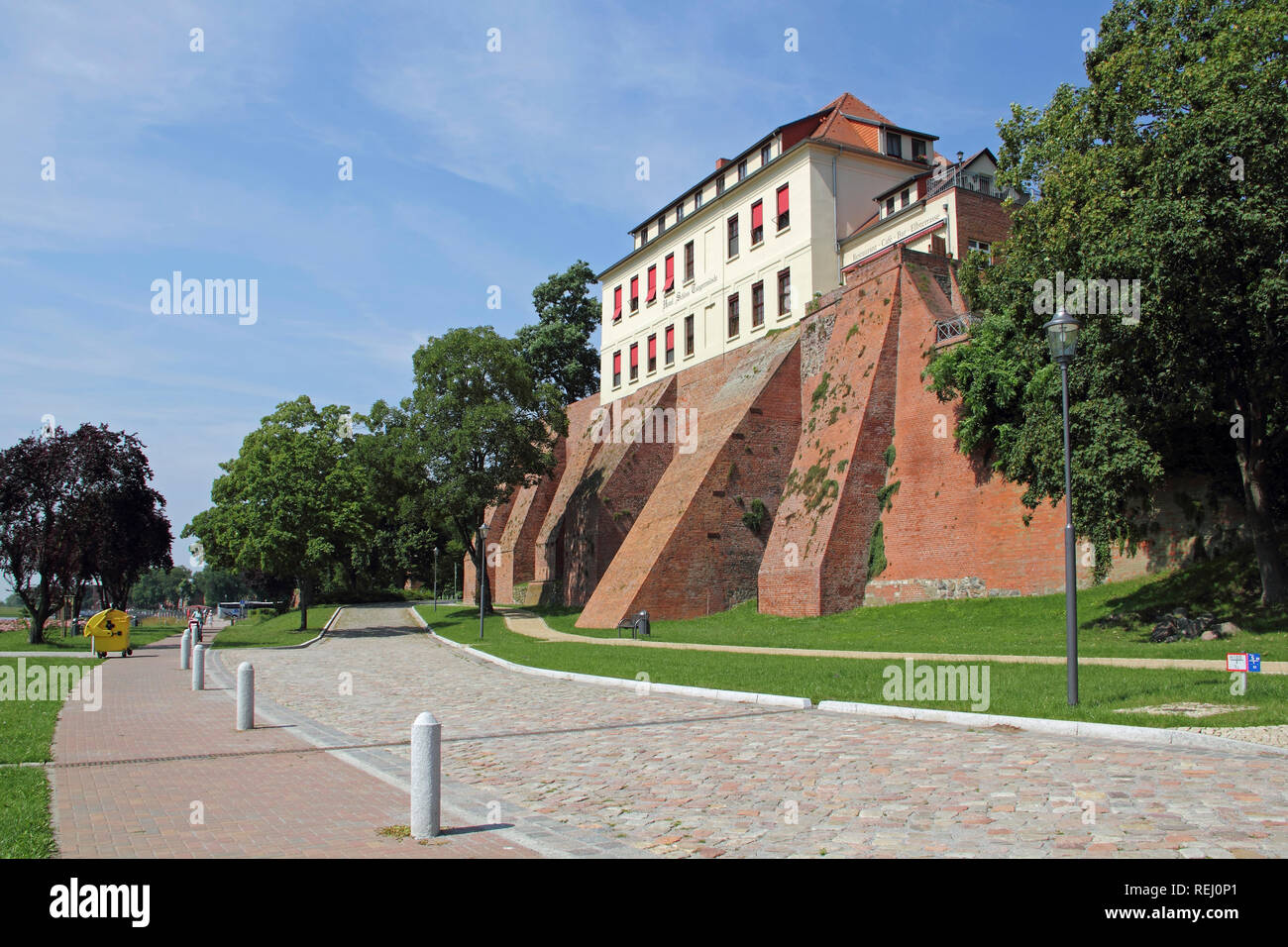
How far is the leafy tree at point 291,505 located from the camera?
35094 millimetres

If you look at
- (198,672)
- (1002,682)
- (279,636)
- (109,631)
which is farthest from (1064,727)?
(279,636)

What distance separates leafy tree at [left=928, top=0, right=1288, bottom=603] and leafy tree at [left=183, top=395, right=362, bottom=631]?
2690cm

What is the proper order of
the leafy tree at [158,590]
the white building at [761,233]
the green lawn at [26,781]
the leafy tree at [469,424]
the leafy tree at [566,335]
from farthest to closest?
the leafy tree at [158,590]
the leafy tree at [566,335]
the leafy tree at [469,424]
the white building at [761,233]
the green lawn at [26,781]

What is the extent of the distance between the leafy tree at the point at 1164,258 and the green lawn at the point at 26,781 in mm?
15840

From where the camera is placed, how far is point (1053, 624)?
18906 mm

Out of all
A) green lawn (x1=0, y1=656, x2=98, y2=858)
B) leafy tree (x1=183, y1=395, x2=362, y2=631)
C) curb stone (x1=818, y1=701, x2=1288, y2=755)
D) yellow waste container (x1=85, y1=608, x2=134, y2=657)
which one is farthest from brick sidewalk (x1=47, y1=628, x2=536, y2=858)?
leafy tree (x1=183, y1=395, x2=362, y2=631)

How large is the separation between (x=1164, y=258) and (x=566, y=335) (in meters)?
49.9

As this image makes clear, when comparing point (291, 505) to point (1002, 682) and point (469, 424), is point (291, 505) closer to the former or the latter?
point (469, 424)

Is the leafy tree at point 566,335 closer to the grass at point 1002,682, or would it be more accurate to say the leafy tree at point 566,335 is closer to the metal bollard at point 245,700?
the grass at point 1002,682

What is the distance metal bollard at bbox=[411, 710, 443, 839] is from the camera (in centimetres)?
566

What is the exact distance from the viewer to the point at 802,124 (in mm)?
36406

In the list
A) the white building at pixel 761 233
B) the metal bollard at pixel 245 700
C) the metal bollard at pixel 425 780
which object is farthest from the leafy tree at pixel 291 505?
the metal bollard at pixel 425 780
